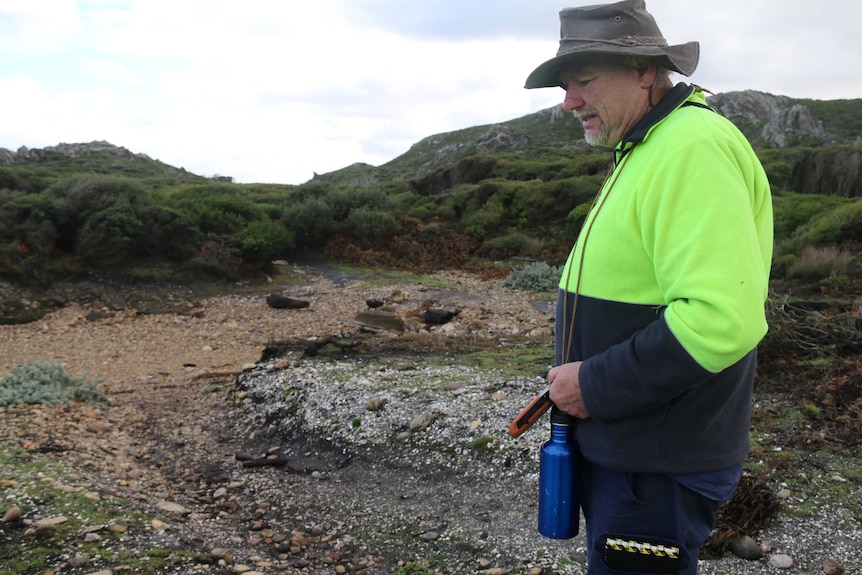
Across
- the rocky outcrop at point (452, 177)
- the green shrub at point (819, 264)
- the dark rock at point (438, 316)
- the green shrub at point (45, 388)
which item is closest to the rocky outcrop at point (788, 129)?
the rocky outcrop at point (452, 177)

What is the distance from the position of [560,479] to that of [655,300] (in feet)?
1.91

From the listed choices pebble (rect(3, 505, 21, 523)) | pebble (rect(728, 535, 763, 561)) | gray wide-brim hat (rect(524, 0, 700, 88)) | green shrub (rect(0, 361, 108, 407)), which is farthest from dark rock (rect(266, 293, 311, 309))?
gray wide-brim hat (rect(524, 0, 700, 88))

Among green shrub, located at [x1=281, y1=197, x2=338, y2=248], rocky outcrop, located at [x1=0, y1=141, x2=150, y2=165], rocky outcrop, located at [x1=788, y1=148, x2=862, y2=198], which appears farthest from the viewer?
rocky outcrop, located at [x1=0, y1=141, x2=150, y2=165]

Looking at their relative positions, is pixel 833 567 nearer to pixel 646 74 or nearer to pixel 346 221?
pixel 646 74

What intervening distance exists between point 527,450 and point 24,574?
291cm

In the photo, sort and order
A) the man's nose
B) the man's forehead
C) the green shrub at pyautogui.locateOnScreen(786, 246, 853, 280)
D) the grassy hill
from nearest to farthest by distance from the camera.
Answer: the man's forehead → the man's nose → the green shrub at pyautogui.locateOnScreen(786, 246, 853, 280) → the grassy hill

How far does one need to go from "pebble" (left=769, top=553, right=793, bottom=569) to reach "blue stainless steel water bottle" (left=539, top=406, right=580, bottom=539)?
6.10ft

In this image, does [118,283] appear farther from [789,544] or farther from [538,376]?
[789,544]

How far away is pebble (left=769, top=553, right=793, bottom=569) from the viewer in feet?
10.6

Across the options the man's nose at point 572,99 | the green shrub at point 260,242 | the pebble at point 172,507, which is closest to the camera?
the man's nose at point 572,99

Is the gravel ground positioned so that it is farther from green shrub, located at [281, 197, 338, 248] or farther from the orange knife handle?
green shrub, located at [281, 197, 338, 248]

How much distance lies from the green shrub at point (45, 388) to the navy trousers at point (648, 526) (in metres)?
5.89

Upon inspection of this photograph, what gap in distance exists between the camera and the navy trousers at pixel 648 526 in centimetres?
173

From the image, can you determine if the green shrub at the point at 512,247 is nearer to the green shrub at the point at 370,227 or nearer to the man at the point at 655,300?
the green shrub at the point at 370,227
